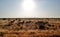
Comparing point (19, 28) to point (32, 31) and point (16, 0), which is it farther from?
point (16, 0)

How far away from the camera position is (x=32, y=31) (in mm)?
1474

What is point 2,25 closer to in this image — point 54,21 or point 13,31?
point 13,31

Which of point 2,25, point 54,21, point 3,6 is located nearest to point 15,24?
point 2,25

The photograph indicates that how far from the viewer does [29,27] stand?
59.8 inches

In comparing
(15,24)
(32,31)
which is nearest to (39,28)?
(32,31)

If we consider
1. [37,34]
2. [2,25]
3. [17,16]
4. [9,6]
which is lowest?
[37,34]

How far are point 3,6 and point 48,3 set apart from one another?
681 mm

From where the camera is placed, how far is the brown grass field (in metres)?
1.44

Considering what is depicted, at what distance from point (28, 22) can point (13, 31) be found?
26 cm

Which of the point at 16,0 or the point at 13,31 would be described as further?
the point at 16,0

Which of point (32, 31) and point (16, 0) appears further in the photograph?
point (16, 0)

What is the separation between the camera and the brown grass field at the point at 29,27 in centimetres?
144

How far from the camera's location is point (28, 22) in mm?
1578

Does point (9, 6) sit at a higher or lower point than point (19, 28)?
higher
